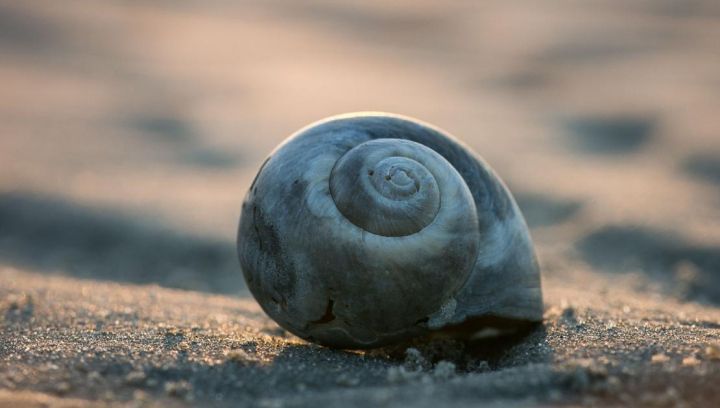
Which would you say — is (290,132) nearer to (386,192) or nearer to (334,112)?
(334,112)

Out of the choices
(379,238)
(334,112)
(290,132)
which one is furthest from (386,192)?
(334,112)

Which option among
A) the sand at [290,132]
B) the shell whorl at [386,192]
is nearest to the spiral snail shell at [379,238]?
the shell whorl at [386,192]

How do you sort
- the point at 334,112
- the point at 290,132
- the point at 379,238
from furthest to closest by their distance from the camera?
the point at 334,112 < the point at 290,132 < the point at 379,238

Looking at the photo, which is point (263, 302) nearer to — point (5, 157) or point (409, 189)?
point (409, 189)

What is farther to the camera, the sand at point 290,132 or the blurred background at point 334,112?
the blurred background at point 334,112

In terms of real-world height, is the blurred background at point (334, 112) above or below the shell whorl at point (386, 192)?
above

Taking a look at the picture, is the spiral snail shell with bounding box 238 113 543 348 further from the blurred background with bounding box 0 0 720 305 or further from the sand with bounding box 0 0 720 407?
the blurred background with bounding box 0 0 720 305

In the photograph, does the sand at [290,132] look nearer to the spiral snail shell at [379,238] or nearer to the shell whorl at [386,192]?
the spiral snail shell at [379,238]
